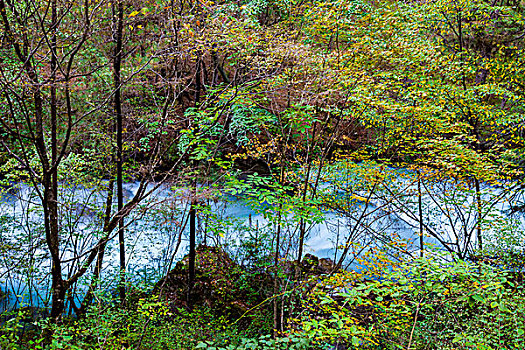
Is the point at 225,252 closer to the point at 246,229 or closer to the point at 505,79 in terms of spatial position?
the point at 246,229

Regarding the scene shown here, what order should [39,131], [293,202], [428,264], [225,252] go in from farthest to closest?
[225,252]
[293,202]
[39,131]
[428,264]

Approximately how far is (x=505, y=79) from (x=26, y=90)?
31.5 ft

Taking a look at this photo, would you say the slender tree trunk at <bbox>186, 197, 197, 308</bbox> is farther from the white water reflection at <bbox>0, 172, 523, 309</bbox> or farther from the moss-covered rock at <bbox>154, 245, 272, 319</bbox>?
the white water reflection at <bbox>0, 172, 523, 309</bbox>

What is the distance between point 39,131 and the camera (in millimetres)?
3900

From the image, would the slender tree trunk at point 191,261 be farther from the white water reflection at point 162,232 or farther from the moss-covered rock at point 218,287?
the white water reflection at point 162,232

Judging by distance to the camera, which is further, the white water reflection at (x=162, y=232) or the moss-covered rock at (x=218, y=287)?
the moss-covered rock at (x=218, y=287)

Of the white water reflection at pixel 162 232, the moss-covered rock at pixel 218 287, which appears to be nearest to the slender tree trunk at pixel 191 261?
the moss-covered rock at pixel 218 287

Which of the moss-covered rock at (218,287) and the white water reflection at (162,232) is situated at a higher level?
the white water reflection at (162,232)

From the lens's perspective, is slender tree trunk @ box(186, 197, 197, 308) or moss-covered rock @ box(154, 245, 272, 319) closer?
slender tree trunk @ box(186, 197, 197, 308)

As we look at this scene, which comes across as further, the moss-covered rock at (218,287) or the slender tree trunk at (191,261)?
the moss-covered rock at (218,287)

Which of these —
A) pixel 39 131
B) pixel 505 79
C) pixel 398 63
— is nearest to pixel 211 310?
pixel 39 131

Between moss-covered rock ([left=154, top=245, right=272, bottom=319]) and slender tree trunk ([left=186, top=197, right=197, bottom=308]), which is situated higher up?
slender tree trunk ([left=186, top=197, right=197, bottom=308])

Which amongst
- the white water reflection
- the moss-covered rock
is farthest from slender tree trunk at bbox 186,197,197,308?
the white water reflection

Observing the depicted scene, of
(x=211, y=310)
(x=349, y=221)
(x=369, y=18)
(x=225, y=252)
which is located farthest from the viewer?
(x=225, y=252)
